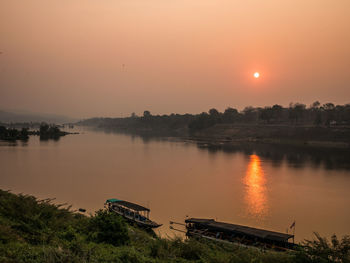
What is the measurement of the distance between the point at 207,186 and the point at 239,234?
14.6 meters

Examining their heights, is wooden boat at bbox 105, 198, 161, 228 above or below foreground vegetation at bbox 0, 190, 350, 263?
below

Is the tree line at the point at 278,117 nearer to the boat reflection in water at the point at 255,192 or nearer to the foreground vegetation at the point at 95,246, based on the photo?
the boat reflection in water at the point at 255,192

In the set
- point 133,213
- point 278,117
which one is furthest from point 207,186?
point 278,117

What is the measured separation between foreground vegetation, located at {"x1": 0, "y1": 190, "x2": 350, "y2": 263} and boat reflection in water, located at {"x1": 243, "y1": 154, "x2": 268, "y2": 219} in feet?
33.2

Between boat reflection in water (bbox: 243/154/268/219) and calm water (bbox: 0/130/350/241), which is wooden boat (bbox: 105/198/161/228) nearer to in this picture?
A: calm water (bbox: 0/130/350/241)

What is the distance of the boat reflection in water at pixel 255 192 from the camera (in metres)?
22.0

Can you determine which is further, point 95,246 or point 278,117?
point 278,117

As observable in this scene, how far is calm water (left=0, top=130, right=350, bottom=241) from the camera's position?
20.9 metres

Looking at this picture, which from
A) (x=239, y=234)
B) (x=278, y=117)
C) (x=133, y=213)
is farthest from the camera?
(x=278, y=117)

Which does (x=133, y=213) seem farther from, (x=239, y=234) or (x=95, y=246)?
(x=95, y=246)

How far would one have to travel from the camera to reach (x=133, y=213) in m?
19.1

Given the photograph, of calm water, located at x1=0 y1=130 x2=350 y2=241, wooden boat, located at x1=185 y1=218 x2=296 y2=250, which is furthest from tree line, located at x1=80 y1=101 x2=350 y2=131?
wooden boat, located at x1=185 y1=218 x2=296 y2=250

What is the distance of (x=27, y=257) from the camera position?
23.0 ft

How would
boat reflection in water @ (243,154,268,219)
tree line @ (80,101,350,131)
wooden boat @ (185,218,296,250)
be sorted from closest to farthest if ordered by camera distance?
wooden boat @ (185,218,296,250) → boat reflection in water @ (243,154,268,219) → tree line @ (80,101,350,131)
